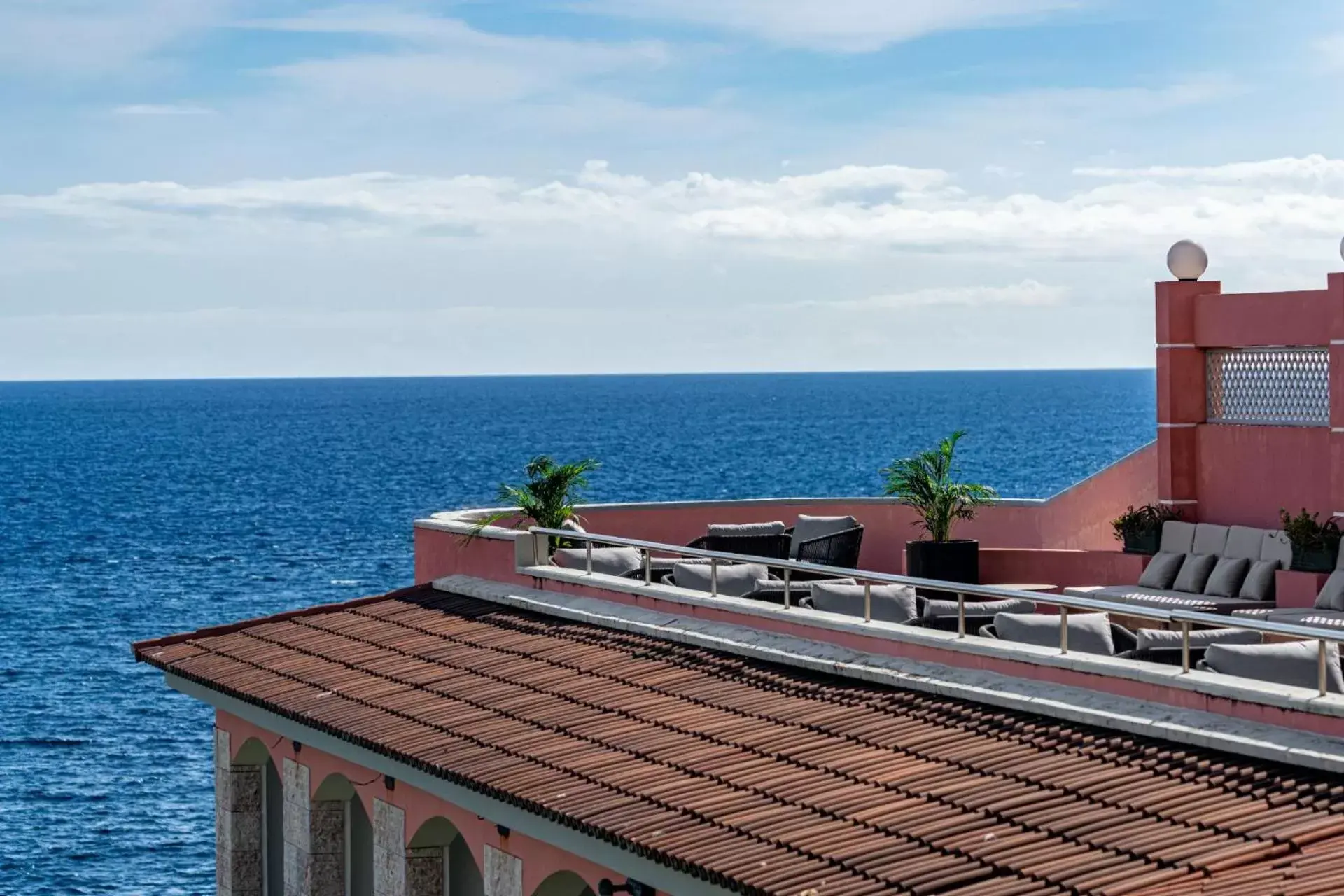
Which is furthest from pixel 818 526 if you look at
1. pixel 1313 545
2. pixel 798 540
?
pixel 1313 545

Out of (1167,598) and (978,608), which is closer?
(978,608)

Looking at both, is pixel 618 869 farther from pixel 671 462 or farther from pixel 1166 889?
pixel 671 462

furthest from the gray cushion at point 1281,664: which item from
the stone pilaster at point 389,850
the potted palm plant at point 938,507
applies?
the potted palm plant at point 938,507

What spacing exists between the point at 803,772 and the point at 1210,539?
9.63 metres

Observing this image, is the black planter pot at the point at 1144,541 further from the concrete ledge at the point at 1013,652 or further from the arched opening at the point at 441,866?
the arched opening at the point at 441,866

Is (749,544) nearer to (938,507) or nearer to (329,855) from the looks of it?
(938,507)

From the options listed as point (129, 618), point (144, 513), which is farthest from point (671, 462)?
point (129, 618)

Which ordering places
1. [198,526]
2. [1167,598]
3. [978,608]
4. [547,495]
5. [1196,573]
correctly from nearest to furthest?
[978,608] < [1167,598] < [1196,573] < [547,495] < [198,526]

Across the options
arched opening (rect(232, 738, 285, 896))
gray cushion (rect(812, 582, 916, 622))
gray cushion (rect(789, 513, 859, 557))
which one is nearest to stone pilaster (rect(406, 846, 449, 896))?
gray cushion (rect(812, 582, 916, 622))

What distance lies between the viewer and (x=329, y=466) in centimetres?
13488

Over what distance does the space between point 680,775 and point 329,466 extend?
125 m

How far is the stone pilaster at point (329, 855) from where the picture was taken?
17.4 meters

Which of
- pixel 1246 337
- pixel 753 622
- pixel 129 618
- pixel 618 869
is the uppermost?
pixel 1246 337

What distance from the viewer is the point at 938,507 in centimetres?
2073
